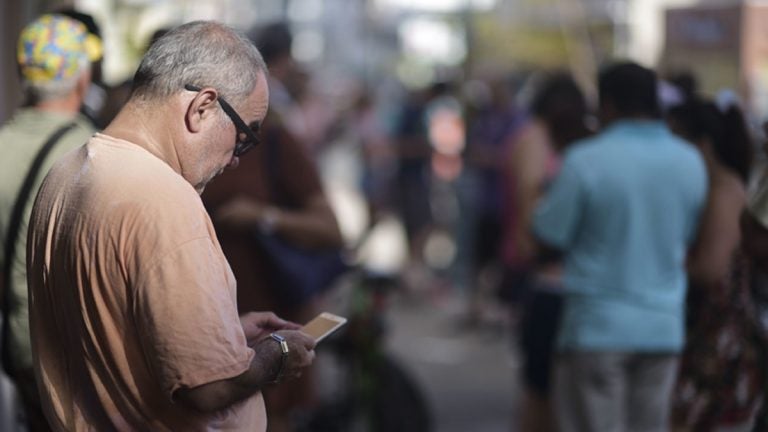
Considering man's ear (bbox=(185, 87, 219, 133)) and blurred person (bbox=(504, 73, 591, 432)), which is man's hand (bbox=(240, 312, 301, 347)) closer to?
man's ear (bbox=(185, 87, 219, 133))

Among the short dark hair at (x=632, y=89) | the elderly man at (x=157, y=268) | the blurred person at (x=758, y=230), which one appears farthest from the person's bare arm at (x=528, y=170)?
the elderly man at (x=157, y=268)

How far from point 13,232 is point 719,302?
2.70 metres

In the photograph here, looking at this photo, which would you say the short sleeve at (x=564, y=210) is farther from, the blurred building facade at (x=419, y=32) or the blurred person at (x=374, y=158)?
the blurred person at (x=374, y=158)

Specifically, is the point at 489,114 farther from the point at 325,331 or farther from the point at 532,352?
the point at 325,331

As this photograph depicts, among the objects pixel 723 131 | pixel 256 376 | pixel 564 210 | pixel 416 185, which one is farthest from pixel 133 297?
pixel 416 185

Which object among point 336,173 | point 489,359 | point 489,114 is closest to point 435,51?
point 336,173

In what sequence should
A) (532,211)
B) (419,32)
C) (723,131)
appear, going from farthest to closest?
(419,32), (532,211), (723,131)

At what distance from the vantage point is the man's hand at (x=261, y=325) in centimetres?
307

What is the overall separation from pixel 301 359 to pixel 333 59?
63.5ft

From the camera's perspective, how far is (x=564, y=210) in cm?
514

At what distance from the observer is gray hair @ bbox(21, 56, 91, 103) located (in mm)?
4094

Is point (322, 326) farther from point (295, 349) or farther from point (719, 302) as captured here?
point (719, 302)

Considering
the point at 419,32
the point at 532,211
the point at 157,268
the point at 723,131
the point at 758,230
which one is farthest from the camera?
the point at 419,32

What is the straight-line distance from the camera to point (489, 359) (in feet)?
33.6
